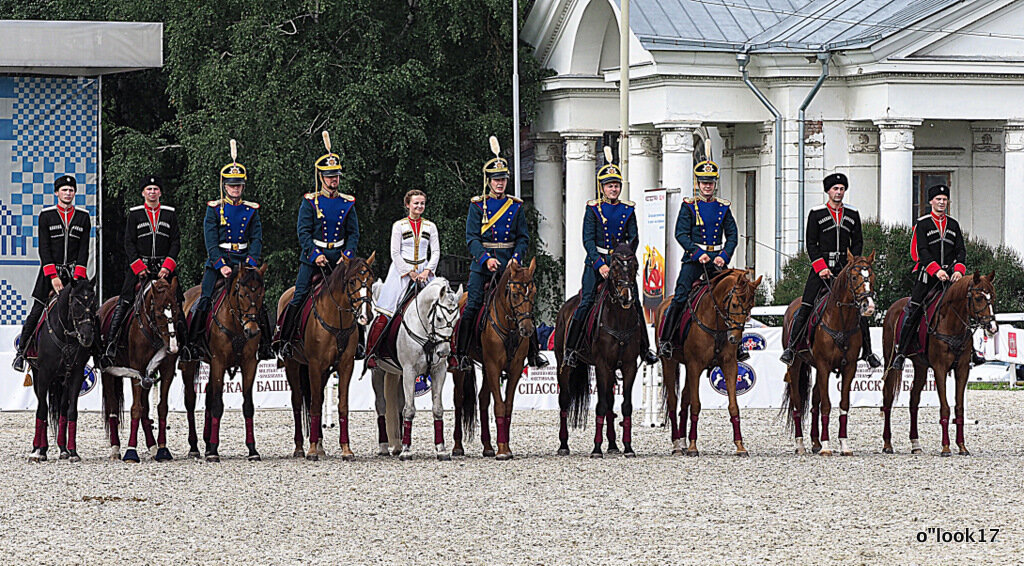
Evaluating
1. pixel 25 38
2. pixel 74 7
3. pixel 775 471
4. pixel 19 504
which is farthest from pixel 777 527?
pixel 74 7

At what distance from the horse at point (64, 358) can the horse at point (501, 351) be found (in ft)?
11.4

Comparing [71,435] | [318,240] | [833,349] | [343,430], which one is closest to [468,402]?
[343,430]

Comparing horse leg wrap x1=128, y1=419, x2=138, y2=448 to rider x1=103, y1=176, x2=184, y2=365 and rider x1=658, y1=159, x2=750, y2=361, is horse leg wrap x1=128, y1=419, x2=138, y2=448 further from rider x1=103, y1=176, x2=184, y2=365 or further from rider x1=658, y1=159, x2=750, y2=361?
rider x1=658, y1=159, x2=750, y2=361

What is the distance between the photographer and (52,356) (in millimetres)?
18250

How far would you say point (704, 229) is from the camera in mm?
18984

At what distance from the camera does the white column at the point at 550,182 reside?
144 feet

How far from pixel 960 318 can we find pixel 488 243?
456 centimetres

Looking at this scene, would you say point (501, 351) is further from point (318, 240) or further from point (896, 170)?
point (896, 170)

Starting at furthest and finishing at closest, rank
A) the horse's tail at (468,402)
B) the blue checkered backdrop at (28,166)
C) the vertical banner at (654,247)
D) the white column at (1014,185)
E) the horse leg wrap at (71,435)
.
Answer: the white column at (1014,185) < the blue checkered backdrop at (28,166) < the vertical banner at (654,247) < the horse's tail at (468,402) < the horse leg wrap at (71,435)

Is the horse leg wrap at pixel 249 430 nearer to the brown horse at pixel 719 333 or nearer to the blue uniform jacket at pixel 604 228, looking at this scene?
the blue uniform jacket at pixel 604 228

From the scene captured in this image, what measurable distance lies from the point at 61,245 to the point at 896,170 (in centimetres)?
2317

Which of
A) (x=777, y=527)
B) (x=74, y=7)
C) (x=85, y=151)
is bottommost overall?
(x=777, y=527)

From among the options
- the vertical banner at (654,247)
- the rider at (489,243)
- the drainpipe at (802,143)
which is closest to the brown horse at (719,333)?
the rider at (489,243)

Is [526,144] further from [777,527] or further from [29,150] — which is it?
[777,527]
